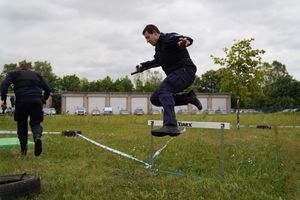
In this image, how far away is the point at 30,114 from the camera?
8.21 m

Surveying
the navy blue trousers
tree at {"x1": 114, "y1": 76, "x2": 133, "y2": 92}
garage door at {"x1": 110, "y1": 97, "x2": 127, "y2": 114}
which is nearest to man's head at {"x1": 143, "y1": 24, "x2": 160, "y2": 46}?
the navy blue trousers

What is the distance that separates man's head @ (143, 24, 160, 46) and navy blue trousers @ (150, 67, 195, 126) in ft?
2.02

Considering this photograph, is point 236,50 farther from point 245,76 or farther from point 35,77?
point 35,77

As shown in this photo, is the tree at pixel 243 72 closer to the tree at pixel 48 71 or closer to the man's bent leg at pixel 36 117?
the man's bent leg at pixel 36 117

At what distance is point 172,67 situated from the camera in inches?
232

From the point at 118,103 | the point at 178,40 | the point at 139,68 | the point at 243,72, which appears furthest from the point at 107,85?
the point at 178,40

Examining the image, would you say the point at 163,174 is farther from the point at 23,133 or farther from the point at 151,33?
the point at 23,133

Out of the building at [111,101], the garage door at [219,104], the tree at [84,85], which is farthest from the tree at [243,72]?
the tree at [84,85]

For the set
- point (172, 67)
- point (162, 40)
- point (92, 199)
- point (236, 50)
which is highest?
point (236, 50)

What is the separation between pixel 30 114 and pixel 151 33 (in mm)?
3854

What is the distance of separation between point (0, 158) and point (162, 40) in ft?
15.5

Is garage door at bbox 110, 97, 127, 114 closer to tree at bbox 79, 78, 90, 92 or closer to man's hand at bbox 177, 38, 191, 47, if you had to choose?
tree at bbox 79, 78, 90, 92

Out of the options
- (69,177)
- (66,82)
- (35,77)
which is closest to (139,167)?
(69,177)

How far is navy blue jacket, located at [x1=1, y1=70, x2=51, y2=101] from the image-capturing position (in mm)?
8047
